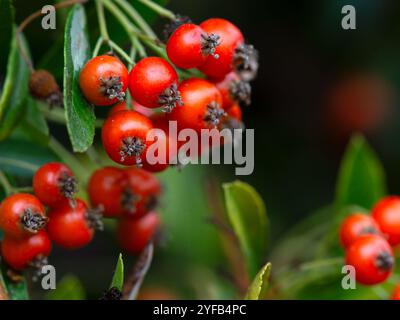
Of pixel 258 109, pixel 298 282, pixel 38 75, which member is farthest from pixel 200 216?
pixel 38 75

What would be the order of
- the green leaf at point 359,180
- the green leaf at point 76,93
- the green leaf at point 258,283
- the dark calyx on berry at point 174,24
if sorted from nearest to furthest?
the green leaf at point 76,93 → the green leaf at point 258,283 → the dark calyx on berry at point 174,24 → the green leaf at point 359,180

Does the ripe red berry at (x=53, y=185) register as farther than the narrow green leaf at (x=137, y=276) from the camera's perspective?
No

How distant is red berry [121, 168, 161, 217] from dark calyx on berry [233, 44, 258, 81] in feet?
1.82

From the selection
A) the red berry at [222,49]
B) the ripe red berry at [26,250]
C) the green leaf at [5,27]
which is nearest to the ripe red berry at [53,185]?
the ripe red berry at [26,250]

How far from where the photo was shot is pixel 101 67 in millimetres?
2244

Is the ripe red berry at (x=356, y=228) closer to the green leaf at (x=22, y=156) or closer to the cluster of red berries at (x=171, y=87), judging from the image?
the cluster of red berries at (x=171, y=87)

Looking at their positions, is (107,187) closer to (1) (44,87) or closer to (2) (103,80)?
(1) (44,87)

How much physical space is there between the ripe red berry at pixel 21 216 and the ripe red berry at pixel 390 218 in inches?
56.9

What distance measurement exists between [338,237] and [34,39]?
1.61 metres

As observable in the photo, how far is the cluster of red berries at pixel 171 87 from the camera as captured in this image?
2270 millimetres

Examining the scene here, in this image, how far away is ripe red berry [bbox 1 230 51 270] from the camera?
246cm

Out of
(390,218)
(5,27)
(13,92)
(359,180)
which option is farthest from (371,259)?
(5,27)

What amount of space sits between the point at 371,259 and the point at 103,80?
4.10 ft

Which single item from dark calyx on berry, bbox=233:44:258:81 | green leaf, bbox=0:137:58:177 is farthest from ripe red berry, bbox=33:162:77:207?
dark calyx on berry, bbox=233:44:258:81
